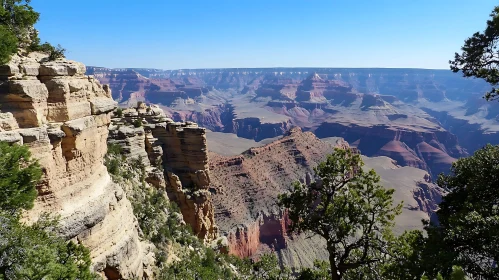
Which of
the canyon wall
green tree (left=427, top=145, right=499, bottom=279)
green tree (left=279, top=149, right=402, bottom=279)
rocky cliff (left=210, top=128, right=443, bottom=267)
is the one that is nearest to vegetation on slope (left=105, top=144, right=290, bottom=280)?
green tree (left=279, top=149, right=402, bottom=279)

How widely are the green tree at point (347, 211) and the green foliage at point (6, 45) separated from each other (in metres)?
12.8

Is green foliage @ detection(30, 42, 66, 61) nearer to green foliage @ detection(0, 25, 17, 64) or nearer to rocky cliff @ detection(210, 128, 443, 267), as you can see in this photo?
green foliage @ detection(0, 25, 17, 64)

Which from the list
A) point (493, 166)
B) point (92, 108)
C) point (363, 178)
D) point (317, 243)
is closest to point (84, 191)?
point (92, 108)

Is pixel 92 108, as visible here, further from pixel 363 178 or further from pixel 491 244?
pixel 491 244

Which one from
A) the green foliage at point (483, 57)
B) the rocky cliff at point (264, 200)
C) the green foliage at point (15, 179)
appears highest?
the green foliage at point (483, 57)

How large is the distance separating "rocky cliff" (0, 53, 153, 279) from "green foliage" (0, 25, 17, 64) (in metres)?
0.39

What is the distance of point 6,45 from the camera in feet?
41.2

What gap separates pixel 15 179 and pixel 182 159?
24781 millimetres

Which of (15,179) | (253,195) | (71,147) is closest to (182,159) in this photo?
(71,147)

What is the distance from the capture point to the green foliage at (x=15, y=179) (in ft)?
32.2

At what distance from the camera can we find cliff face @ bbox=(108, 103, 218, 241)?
108 ft

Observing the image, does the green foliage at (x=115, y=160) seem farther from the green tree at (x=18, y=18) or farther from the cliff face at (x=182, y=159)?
the green tree at (x=18, y=18)

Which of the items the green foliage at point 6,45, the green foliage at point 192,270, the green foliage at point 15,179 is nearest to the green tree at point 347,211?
the green foliage at point 192,270

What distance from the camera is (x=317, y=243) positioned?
60.4m
